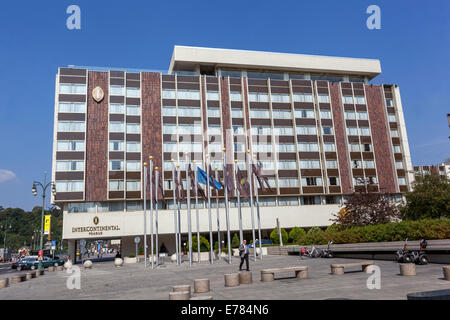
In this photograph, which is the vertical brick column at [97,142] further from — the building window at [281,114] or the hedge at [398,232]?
the hedge at [398,232]

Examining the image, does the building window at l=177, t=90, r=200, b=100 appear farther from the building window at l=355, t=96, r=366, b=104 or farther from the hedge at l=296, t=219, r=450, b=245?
the hedge at l=296, t=219, r=450, b=245

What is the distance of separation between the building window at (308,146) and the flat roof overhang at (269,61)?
580 inches

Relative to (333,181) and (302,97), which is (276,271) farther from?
(302,97)

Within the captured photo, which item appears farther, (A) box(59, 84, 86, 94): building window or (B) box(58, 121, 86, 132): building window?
(A) box(59, 84, 86, 94): building window

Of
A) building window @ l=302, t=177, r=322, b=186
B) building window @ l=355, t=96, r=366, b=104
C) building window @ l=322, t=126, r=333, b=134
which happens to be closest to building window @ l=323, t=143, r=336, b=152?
building window @ l=322, t=126, r=333, b=134

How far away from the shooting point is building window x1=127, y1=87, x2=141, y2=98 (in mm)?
59466

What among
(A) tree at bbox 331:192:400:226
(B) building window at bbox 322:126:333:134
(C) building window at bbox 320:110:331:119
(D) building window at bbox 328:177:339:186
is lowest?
(A) tree at bbox 331:192:400:226

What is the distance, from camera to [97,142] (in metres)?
56.8

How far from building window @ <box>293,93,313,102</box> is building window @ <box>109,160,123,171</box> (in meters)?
32.4

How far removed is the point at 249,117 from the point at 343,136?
57.9 feet

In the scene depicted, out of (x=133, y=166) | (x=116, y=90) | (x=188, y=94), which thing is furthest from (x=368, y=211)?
(x=116, y=90)

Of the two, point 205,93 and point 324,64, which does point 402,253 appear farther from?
point 324,64
